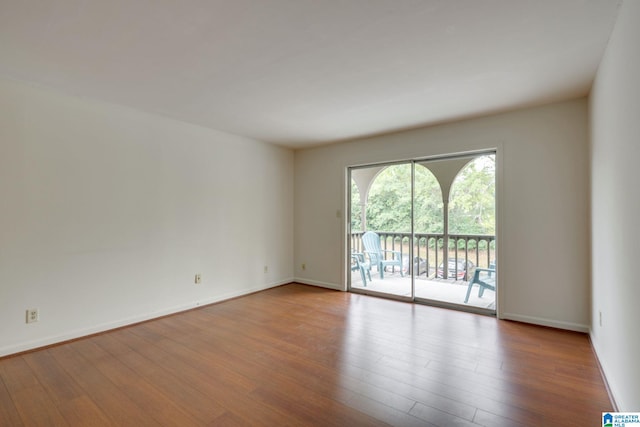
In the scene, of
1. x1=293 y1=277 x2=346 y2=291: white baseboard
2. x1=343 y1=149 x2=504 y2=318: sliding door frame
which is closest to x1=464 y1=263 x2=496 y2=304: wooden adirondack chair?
x1=343 y1=149 x2=504 y2=318: sliding door frame

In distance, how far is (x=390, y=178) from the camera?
4.50m

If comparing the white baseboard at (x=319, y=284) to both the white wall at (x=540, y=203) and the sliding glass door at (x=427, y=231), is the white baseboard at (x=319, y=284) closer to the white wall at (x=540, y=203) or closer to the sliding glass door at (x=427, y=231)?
the sliding glass door at (x=427, y=231)

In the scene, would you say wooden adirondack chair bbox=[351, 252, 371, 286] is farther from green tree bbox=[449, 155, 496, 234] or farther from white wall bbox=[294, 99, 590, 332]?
white wall bbox=[294, 99, 590, 332]

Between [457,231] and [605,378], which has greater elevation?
[457,231]

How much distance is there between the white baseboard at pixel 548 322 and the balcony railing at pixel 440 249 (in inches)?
25.6

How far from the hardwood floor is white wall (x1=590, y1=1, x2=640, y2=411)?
1.14ft

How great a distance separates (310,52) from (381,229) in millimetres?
3096

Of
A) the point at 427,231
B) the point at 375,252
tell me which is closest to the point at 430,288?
the point at 427,231

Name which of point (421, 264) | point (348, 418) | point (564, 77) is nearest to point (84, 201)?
point (348, 418)

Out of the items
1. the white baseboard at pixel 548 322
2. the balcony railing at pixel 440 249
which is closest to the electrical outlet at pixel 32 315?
the balcony railing at pixel 440 249

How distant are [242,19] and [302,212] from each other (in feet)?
12.2

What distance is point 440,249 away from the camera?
4.13m

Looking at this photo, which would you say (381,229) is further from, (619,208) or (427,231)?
(619,208)

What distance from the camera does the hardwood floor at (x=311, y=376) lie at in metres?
1.78
